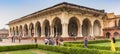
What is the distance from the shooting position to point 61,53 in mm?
16109

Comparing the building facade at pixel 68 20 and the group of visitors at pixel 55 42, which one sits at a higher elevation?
the building facade at pixel 68 20

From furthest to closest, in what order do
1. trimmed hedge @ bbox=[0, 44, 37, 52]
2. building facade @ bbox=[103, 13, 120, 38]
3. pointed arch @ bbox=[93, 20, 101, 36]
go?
1. building facade @ bbox=[103, 13, 120, 38]
2. pointed arch @ bbox=[93, 20, 101, 36]
3. trimmed hedge @ bbox=[0, 44, 37, 52]

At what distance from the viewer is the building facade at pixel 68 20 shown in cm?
3008

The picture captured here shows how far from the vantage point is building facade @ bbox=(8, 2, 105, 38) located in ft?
98.7

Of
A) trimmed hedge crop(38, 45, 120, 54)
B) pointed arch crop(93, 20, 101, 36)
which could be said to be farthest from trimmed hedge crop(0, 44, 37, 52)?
pointed arch crop(93, 20, 101, 36)

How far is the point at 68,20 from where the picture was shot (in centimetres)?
3034

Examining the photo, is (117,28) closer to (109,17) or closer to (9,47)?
(109,17)

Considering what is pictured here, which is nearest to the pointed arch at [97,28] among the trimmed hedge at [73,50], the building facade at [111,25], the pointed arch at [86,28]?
the pointed arch at [86,28]

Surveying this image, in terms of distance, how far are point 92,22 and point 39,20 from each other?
970 centimetres

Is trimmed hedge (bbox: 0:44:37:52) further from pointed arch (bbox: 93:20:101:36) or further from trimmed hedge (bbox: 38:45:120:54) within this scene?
pointed arch (bbox: 93:20:101:36)

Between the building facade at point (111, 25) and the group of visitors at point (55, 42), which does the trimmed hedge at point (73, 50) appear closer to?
the group of visitors at point (55, 42)

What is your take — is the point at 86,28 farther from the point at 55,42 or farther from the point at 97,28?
the point at 55,42

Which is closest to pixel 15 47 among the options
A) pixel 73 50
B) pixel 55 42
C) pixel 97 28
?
pixel 55 42

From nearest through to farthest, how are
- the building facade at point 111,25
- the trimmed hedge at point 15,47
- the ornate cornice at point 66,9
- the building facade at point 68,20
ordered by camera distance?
1. the trimmed hedge at point 15,47
2. the ornate cornice at point 66,9
3. the building facade at point 68,20
4. the building facade at point 111,25
